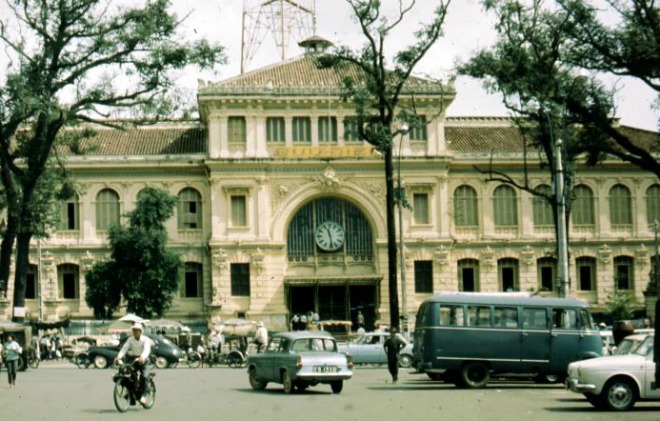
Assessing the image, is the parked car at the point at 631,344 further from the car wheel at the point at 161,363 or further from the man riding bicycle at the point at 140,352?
the car wheel at the point at 161,363

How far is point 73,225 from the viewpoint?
6462cm

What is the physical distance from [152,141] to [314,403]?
44.0 meters

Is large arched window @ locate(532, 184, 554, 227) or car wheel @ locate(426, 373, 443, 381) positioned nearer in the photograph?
car wheel @ locate(426, 373, 443, 381)

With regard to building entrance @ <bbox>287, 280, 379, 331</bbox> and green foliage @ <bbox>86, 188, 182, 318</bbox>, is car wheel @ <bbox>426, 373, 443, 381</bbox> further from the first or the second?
building entrance @ <bbox>287, 280, 379, 331</bbox>

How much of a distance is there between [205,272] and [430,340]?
119 feet

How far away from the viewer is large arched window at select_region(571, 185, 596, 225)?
6662 centimetres

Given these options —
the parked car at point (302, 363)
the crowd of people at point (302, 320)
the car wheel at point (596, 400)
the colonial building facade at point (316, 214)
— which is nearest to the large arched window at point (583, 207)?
the colonial building facade at point (316, 214)

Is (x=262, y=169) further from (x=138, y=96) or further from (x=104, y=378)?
(x=104, y=378)

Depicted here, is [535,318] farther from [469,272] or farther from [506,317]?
[469,272]

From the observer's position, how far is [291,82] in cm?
6369

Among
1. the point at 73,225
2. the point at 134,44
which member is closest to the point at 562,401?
the point at 134,44

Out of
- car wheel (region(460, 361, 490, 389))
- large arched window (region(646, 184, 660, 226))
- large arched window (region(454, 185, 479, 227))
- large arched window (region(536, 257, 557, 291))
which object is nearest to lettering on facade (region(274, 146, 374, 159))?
large arched window (region(454, 185, 479, 227))

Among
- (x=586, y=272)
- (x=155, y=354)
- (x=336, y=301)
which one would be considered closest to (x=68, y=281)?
(x=336, y=301)

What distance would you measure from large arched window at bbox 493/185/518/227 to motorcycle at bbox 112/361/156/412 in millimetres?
45526
